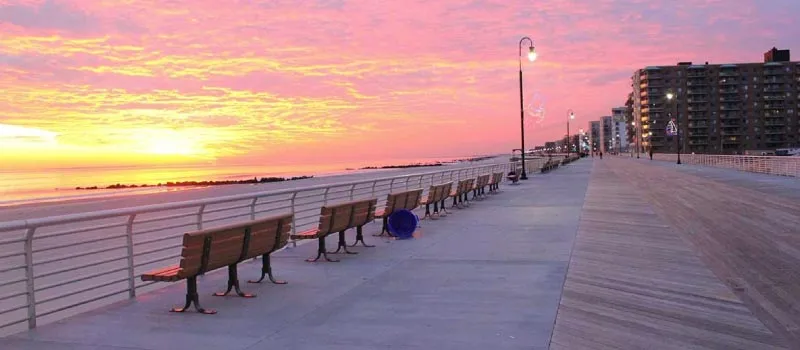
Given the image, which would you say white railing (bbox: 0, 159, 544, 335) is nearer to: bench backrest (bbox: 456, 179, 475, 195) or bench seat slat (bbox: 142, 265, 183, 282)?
bench seat slat (bbox: 142, 265, 183, 282)

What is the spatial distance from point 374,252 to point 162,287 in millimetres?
3680

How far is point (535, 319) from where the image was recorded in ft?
20.1

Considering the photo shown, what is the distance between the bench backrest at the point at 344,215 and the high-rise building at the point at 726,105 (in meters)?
169

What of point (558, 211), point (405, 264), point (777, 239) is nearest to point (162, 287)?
point (405, 264)

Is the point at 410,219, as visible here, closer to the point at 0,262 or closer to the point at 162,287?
the point at 162,287

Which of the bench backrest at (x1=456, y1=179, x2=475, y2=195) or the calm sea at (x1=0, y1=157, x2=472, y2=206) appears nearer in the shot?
the bench backrest at (x1=456, y1=179, x2=475, y2=195)

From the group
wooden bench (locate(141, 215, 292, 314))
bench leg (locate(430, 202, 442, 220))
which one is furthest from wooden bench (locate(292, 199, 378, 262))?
bench leg (locate(430, 202, 442, 220))

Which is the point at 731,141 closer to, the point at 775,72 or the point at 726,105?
the point at 726,105

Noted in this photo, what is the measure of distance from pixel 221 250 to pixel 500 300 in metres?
3.13

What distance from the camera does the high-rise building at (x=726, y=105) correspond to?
16812 centimetres

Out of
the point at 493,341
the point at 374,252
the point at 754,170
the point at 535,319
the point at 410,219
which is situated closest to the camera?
the point at 493,341

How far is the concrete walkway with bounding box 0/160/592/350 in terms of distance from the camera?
5559 mm

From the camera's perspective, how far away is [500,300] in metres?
6.98

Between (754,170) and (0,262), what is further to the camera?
(754,170)
